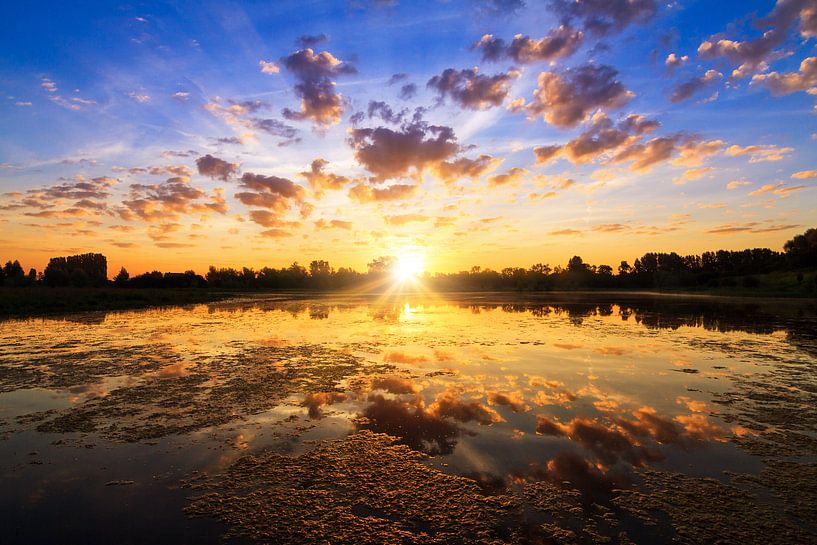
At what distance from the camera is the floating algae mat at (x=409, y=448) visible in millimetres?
4816

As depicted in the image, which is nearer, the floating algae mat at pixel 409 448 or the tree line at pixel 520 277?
the floating algae mat at pixel 409 448

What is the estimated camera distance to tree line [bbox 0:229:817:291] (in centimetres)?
11006

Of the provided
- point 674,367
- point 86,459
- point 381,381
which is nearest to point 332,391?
point 381,381

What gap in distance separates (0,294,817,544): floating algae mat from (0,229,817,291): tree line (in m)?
98.6

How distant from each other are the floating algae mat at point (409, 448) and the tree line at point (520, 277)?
9859cm

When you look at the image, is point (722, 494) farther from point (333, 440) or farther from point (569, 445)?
point (333, 440)

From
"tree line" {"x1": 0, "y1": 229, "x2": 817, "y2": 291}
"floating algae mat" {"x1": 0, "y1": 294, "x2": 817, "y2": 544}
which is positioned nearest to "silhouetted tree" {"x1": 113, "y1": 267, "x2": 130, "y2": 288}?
"tree line" {"x1": 0, "y1": 229, "x2": 817, "y2": 291}

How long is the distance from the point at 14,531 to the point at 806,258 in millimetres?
145166

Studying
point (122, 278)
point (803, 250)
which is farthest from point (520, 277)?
point (122, 278)

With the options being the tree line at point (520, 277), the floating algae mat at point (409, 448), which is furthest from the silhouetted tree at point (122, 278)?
the floating algae mat at point (409, 448)

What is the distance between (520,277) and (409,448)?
144461mm

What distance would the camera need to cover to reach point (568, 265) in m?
185

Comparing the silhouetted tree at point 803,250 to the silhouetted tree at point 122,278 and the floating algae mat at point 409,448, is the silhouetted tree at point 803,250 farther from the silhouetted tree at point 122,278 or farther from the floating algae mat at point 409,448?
the silhouetted tree at point 122,278

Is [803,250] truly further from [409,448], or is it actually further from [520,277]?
[409,448]
